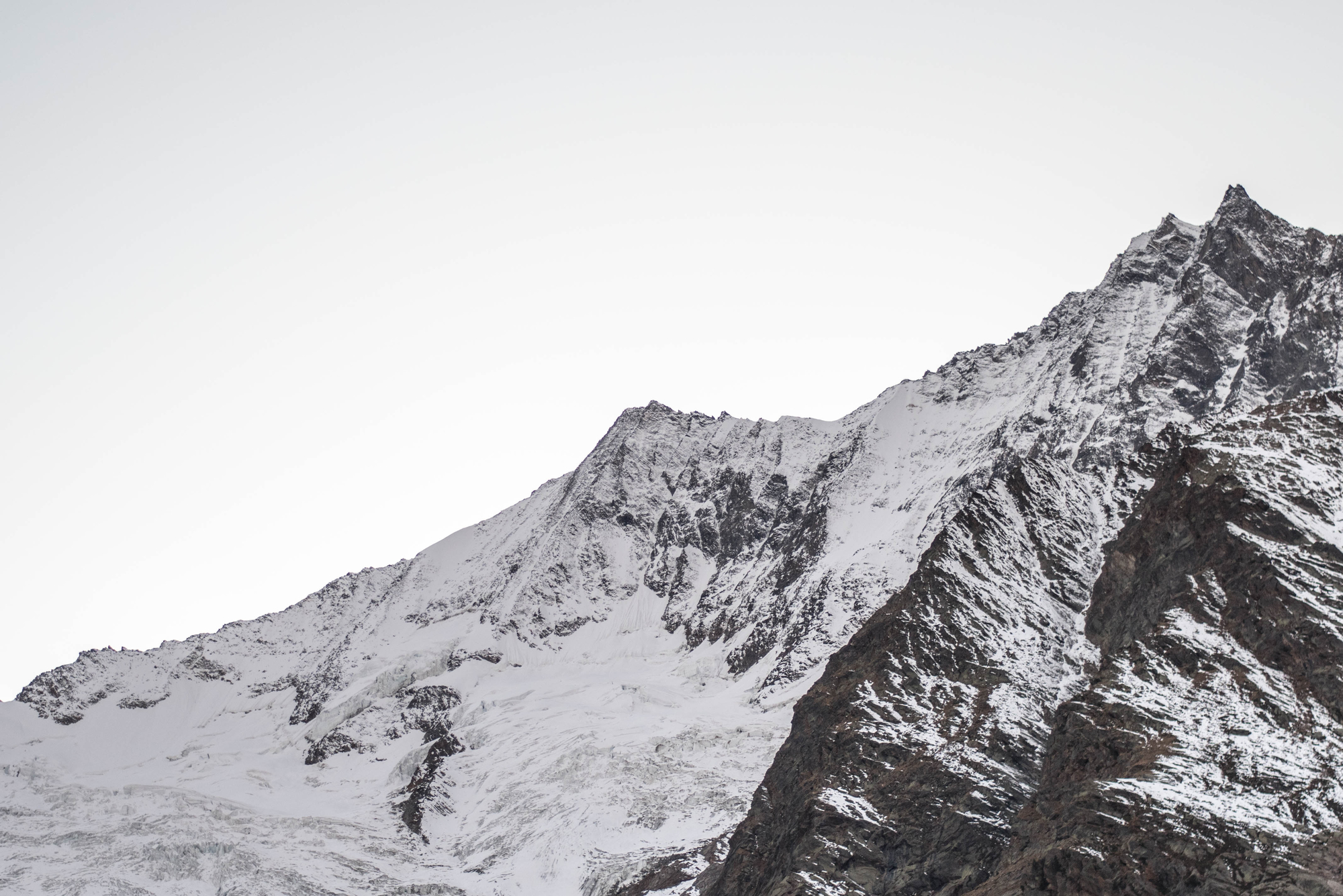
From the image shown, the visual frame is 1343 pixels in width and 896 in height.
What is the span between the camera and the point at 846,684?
90.9m

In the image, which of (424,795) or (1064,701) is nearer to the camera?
(1064,701)

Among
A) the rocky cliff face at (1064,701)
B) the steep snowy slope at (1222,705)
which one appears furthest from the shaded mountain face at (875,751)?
the steep snowy slope at (1222,705)

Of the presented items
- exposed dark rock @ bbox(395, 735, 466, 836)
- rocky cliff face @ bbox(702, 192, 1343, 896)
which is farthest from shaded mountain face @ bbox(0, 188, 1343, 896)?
exposed dark rock @ bbox(395, 735, 466, 836)

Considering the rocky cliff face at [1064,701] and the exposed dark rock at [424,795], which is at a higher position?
the rocky cliff face at [1064,701]

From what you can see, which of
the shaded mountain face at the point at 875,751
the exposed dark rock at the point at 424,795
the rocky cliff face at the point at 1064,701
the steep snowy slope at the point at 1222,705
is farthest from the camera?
the exposed dark rock at the point at 424,795

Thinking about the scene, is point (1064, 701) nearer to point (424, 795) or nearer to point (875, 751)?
point (875, 751)

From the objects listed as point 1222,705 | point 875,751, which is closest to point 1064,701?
point 1222,705

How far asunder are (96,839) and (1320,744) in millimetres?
157516

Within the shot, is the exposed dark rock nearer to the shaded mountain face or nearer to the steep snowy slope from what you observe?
the shaded mountain face

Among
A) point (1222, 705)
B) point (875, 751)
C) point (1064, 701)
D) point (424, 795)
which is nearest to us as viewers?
point (1222, 705)

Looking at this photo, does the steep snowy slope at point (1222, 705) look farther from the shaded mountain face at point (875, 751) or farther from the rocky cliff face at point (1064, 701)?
the shaded mountain face at point (875, 751)

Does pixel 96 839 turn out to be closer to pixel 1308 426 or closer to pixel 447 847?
pixel 447 847

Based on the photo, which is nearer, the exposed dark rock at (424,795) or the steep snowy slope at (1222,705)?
the steep snowy slope at (1222,705)

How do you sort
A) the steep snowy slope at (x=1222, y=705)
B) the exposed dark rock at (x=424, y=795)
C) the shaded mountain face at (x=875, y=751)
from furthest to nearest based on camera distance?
the exposed dark rock at (x=424, y=795)
the shaded mountain face at (x=875, y=751)
the steep snowy slope at (x=1222, y=705)
